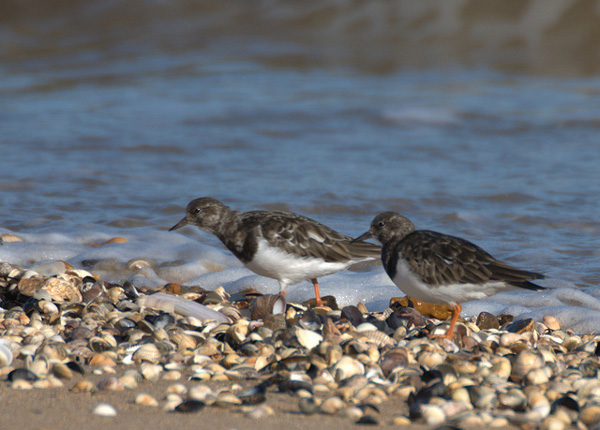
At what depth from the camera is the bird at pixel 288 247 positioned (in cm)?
499

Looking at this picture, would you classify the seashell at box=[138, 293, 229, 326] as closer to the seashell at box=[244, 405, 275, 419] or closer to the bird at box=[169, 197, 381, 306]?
the bird at box=[169, 197, 381, 306]

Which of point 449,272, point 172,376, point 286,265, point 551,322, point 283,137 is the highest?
point 283,137

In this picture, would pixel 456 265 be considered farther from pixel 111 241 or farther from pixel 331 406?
pixel 111 241

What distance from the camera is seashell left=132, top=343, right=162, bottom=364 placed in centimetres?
384

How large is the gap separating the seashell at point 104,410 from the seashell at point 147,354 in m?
0.69

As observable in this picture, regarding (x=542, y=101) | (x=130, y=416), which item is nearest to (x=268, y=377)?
(x=130, y=416)

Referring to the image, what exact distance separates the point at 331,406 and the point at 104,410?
3.17 ft

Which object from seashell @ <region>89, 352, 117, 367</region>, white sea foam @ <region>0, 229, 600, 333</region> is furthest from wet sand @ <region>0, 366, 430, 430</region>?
white sea foam @ <region>0, 229, 600, 333</region>

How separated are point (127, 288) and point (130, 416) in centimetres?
233

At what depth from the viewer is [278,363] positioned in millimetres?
3721

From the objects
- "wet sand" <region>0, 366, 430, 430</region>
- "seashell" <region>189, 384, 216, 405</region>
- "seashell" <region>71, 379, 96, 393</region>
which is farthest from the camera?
"seashell" <region>71, 379, 96, 393</region>

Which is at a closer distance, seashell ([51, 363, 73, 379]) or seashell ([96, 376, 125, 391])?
seashell ([96, 376, 125, 391])

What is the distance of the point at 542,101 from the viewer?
1347 centimetres

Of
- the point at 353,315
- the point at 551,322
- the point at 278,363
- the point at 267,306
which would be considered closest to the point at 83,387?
the point at 278,363
